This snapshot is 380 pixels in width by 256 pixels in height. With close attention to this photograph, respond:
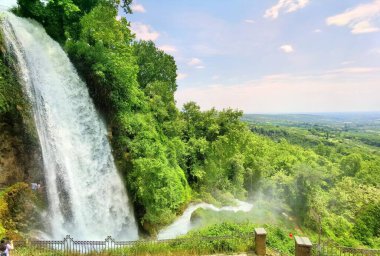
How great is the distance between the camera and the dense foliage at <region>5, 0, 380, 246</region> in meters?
17.7

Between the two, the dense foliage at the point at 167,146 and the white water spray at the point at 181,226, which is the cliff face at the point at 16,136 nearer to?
the dense foliage at the point at 167,146

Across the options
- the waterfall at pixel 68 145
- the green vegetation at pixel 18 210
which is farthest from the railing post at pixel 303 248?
the green vegetation at pixel 18 210

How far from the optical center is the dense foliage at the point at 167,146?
1767 centimetres

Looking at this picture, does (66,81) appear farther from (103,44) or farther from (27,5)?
(27,5)

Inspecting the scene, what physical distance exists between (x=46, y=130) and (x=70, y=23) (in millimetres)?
9590

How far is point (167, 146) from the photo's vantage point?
22594mm

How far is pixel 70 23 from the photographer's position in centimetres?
1936

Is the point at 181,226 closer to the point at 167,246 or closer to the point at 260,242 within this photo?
the point at 167,246

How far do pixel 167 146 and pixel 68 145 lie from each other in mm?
9613

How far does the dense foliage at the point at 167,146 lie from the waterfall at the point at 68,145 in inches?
54.2

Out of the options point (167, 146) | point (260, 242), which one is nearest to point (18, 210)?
point (260, 242)

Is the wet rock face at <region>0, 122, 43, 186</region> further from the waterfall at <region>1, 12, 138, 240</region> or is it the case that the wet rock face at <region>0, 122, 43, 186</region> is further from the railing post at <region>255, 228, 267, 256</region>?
the railing post at <region>255, 228, 267, 256</region>

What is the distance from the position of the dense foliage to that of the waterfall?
138 centimetres

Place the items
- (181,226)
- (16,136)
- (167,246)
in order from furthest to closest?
(181,226) < (16,136) < (167,246)
